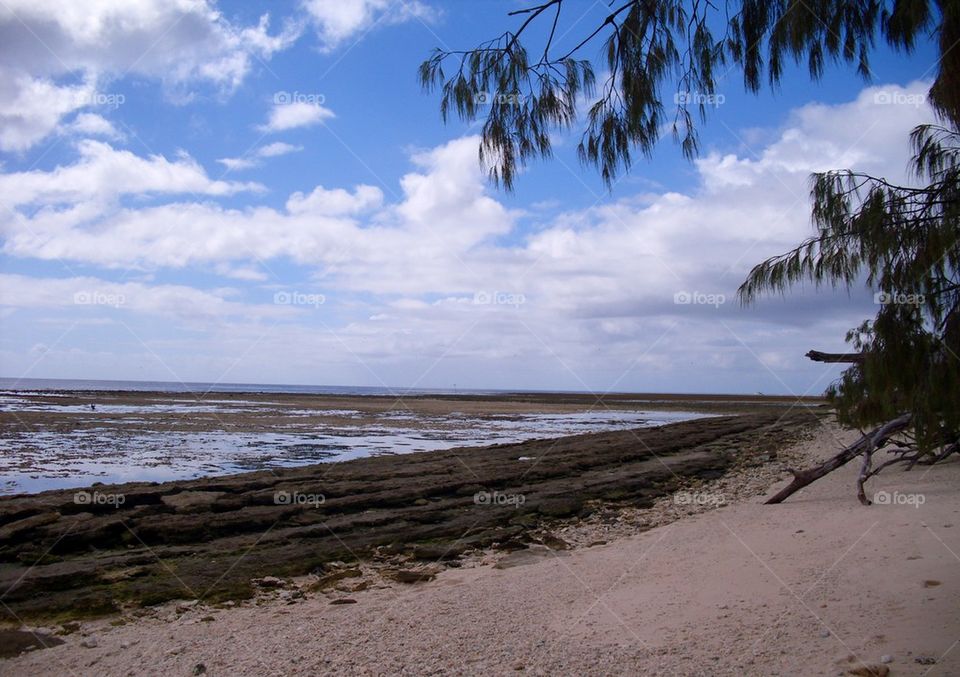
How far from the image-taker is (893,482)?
9.66 meters

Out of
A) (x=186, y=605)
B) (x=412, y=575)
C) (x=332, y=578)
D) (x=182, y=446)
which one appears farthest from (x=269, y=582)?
(x=182, y=446)

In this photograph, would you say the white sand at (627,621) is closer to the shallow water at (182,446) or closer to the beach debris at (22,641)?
the beach debris at (22,641)

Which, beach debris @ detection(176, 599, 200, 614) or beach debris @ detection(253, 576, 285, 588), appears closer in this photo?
beach debris @ detection(176, 599, 200, 614)

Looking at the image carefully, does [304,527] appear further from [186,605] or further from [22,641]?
[22,641]

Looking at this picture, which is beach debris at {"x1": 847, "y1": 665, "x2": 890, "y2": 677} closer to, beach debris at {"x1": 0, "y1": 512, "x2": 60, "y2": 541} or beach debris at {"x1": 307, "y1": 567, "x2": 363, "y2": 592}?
beach debris at {"x1": 307, "y1": 567, "x2": 363, "y2": 592}

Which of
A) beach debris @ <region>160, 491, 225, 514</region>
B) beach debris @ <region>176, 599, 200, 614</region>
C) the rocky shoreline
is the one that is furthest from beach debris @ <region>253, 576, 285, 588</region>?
beach debris @ <region>160, 491, 225, 514</region>

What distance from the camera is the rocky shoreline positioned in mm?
6586

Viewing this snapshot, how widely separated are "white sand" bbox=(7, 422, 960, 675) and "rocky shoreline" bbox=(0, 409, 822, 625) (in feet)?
2.21

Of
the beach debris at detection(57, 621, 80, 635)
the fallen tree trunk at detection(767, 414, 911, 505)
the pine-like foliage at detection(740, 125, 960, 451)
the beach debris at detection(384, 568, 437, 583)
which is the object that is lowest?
the beach debris at detection(57, 621, 80, 635)

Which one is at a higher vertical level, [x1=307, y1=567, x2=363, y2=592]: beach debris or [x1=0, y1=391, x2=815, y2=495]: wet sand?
[x1=0, y1=391, x2=815, y2=495]: wet sand

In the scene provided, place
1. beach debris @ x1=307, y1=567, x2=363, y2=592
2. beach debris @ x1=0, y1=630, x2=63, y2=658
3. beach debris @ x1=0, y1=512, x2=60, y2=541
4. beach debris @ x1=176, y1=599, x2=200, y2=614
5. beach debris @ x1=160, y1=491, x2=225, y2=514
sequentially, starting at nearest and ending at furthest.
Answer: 1. beach debris @ x1=0, y1=630, x2=63, y2=658
2. beach debris @ x1=176, y1=599, x2=200, y2=614
3. beach debris @ x1=307, y1=567, x2=363, y2=592
4. beach debris @ x1=0, y1=512, x2=60, y2=541
5. beach debris @ x1=160, y1=491, x2=225, y2=514

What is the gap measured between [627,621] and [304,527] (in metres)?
5.09

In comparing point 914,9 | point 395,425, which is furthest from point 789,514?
point 395,425

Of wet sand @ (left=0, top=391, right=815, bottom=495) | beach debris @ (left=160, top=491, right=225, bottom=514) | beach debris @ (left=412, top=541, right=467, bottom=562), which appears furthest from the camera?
wet sand @ (left=0, top=391, right=815, bottom=495)
